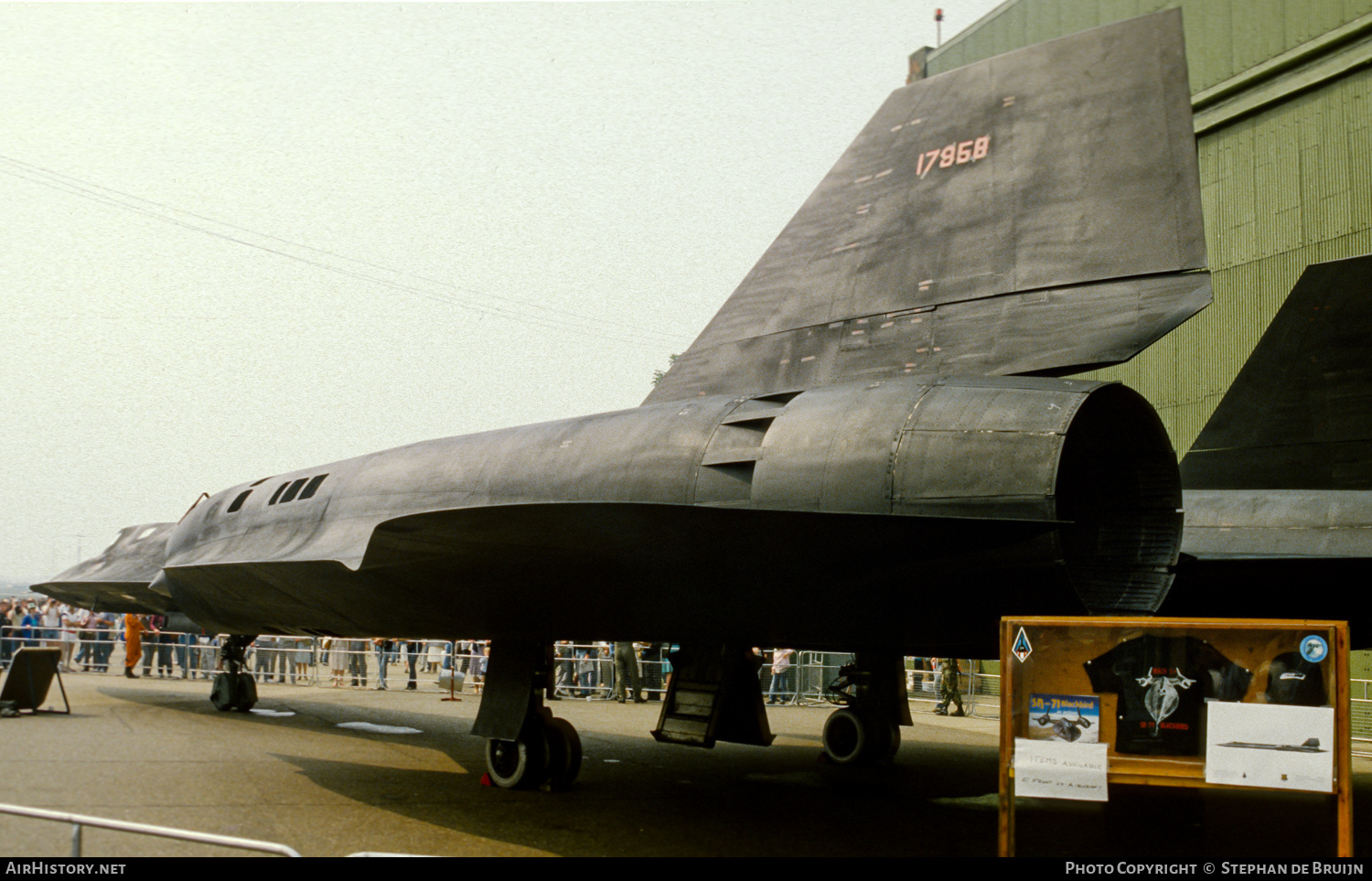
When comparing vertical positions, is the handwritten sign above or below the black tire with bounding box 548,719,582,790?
above

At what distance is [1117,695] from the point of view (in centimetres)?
455

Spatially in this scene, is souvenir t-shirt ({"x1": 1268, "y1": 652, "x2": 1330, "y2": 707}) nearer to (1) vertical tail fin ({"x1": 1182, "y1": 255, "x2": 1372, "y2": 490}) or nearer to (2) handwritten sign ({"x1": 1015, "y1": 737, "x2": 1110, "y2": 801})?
(2) handwritten sign ({"x1": 1015, "y1": 737, "x2": 1110, "y2": 801})

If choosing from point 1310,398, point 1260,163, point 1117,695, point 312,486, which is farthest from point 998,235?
point 1260,163

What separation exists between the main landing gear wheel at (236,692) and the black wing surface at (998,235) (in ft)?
27.0

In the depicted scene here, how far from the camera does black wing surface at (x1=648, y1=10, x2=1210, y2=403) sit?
6145 mm

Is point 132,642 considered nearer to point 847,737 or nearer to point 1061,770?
point 847,737

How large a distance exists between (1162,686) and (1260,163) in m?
13.1

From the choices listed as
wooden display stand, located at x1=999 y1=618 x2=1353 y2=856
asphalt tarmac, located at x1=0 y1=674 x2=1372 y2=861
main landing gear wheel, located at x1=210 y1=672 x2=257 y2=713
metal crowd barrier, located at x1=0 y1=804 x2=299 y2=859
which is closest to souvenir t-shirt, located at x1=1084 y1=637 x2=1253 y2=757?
wooden display stand, located at x1=999 y1=618 x2=1353 y2=856

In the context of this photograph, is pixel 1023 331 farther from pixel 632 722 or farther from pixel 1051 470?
pixel 632 722

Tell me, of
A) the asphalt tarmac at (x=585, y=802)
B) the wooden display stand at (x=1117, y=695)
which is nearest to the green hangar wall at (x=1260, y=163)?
the asphalt tarmac at (x=585, y=802)

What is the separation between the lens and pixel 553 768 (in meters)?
7.95

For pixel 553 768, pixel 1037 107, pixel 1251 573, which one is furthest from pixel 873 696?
pixel 1037 107

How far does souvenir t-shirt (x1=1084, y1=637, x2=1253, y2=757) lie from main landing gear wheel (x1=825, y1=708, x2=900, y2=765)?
18.8 ft

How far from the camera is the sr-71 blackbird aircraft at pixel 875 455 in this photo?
18.1 feet
